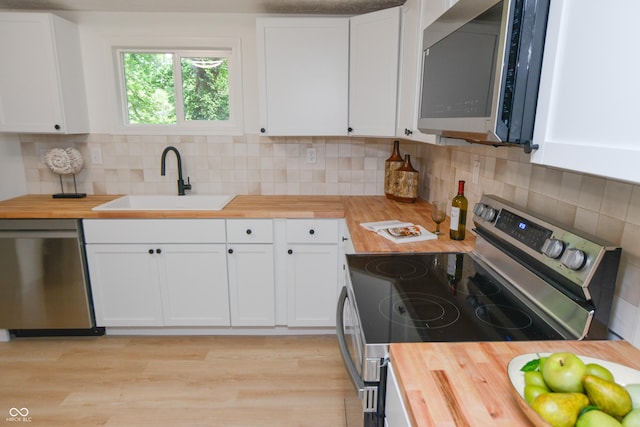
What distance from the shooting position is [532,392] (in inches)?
26.0

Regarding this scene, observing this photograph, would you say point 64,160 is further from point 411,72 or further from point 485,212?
point 485,212

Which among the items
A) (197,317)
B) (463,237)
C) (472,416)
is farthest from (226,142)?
(472,416)

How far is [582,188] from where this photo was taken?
109 centimetres

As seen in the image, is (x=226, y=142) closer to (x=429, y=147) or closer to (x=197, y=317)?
(x=197, y=317)

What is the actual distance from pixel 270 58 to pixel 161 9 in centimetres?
84

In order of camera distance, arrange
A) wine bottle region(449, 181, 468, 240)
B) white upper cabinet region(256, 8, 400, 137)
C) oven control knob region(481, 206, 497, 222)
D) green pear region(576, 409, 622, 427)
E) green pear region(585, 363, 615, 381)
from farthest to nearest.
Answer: white upper cabinet region(256, 8, 400, 137)
wine bottle region(449, 181, 468, 240)
oven control knob region(481, 206, 497, 222)
green pear region(585, 363, 615, 381)
green pear region(576, 409, 622, 427)

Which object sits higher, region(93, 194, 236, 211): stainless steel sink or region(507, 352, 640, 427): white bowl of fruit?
region(507, 352, 640, 427): white bowl of fruit

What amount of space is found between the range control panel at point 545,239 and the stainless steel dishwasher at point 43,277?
Answer: 2.30 m

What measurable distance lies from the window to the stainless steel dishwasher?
35.7 inches

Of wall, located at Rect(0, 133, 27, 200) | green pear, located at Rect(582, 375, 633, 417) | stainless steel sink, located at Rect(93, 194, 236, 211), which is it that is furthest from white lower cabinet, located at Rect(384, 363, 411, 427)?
wall, located at Rect(0, 133, 27, 200)

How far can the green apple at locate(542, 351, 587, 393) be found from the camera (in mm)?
640

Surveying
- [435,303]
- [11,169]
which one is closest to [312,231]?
[435,303]

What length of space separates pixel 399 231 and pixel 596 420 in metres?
1.25

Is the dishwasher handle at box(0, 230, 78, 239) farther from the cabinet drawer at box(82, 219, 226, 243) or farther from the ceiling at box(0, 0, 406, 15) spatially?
the ceiling at box(0, 0, 406, 15)
